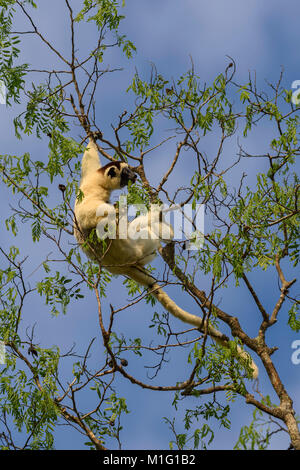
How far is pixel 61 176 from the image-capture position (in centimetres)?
603

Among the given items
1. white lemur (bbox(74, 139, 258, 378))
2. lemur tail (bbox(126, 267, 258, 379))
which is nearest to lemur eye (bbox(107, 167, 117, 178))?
white lemur (bbox(74, 139, 258, 378))

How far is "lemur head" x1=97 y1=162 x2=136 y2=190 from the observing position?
805 cm

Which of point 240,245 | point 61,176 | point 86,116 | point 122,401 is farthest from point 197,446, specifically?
point 86,116

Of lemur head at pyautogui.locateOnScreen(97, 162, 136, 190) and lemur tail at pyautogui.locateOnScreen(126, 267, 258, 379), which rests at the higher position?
lemur head at pyautogui.locateOnScreen(97, 162, 136, 190)

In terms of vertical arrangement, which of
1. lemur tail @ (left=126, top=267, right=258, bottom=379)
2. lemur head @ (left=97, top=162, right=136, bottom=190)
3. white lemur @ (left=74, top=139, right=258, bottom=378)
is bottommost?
lemur tail @ (left=126, top=267, right=258, bottom=379)

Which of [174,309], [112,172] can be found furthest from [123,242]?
[112,172]

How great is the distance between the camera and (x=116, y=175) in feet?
26.5

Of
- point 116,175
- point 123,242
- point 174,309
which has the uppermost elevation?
point 116,175

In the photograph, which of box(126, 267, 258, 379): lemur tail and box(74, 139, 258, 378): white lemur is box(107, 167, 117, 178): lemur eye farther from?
box(126, 267, 258, 379): lemur tail

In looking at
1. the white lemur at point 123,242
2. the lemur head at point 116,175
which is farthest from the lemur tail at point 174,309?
the lemur head at point 116,175

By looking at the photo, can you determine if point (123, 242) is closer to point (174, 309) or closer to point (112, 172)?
point (174, 309)

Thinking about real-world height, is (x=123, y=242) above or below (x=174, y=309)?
above

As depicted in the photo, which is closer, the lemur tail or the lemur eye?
the lemur tail
